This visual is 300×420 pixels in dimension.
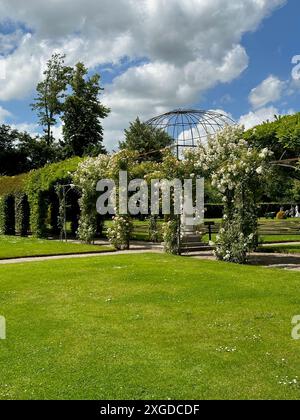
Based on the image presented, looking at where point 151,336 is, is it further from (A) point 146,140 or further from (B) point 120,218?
(A) point 146,140

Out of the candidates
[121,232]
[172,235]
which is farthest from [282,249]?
[121,232]

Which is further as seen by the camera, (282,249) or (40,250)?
(40,250)

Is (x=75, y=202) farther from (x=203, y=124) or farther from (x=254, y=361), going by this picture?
(x=254, y=361)

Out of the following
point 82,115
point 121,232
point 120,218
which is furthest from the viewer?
point 82,115

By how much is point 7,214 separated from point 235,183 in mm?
19598

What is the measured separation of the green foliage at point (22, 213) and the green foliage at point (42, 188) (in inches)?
68.3

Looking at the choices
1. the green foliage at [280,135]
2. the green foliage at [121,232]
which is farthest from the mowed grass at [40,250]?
the green foliage at [280,135]

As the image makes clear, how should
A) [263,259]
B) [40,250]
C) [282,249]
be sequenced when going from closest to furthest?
1. [263,259]
2. [282,249]
3. [40,250]

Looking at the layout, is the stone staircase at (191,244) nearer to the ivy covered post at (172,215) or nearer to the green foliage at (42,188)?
the ivy covered post at (172,215)

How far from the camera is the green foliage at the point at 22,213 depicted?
30.0 meters

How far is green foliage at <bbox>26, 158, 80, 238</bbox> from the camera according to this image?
2675cm

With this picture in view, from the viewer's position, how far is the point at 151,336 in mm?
7586

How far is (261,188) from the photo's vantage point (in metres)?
16.2
